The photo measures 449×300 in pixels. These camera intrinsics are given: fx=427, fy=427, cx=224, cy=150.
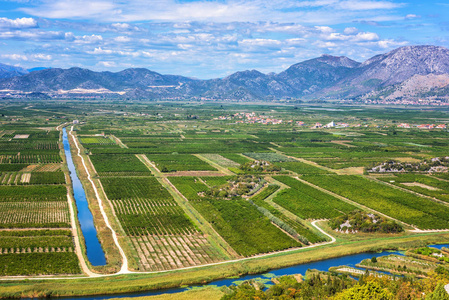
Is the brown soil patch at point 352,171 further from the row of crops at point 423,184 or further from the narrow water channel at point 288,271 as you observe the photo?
the narrow water channel at point 288,271

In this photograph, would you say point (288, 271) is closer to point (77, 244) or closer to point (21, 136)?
point (77, 244)

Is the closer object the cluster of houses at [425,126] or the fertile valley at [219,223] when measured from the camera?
the fertile valley at [219,223]

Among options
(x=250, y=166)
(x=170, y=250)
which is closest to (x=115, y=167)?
(x=250, y=166)

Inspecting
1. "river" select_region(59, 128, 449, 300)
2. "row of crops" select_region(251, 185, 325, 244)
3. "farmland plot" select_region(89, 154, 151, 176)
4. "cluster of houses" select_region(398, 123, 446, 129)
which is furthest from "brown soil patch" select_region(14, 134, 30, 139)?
"cluster of houses" select_region(398, 123, 446, 129)

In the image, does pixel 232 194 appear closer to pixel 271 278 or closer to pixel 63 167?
pixel 271 278

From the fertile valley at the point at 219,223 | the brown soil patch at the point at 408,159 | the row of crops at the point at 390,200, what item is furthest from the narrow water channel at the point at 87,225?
the brown soil patch at the point at 408,159

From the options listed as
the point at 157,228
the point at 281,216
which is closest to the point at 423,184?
the point at 281,216
